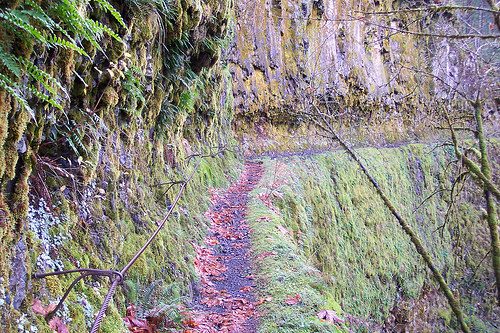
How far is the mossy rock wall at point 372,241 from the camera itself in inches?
398

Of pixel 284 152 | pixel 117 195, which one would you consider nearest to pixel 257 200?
pixel 117 195

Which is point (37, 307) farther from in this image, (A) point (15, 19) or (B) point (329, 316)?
(B) point (329, 316)

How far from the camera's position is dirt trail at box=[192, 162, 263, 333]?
386cm

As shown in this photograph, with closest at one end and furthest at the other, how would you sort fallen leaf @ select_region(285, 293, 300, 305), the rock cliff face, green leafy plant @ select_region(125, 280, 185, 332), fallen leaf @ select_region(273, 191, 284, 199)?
green leafy plant @ select_region(125, 280, 185, 332)
fallen leaf @ select_region(285, 293, 300, 305)
fallen leaf @ select_region(273, 191, 284, 199)
the rock cliff face

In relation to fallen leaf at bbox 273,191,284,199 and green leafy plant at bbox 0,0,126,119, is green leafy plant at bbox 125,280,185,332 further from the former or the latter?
fallen leaf at bbox 273,191,284,199

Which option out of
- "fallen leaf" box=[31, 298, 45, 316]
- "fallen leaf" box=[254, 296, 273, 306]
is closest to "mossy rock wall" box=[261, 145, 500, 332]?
"fallen leaf" box=[254, 296, 273, 306]

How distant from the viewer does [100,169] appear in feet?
11.3

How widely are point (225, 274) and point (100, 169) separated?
9.46ft

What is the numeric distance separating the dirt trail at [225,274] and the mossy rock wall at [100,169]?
0.35 meters

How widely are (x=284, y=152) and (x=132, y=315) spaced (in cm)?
1655

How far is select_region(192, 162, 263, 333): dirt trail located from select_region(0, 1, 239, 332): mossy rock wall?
35cm

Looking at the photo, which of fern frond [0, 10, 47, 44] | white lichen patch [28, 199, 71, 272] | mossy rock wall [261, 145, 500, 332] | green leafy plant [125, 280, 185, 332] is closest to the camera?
fern frond [0, 10, 47, 44]

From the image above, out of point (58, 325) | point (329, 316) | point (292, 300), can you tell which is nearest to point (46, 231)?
point (58, 325)

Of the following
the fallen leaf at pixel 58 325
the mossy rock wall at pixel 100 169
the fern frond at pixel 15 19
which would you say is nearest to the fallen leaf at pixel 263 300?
the mossy rock wall at pixel 100 169
